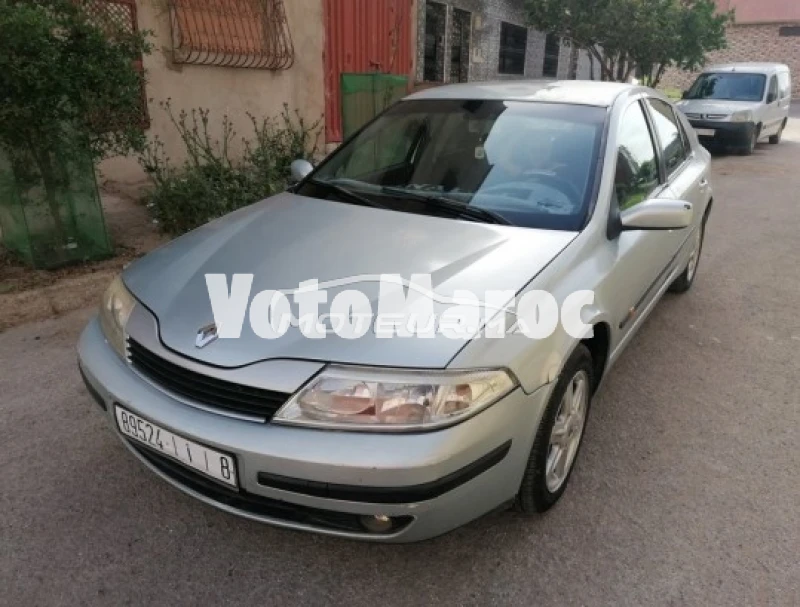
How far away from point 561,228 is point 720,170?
32.0 feet

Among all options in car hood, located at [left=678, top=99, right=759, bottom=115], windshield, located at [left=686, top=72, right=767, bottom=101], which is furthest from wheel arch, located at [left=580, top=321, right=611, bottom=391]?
windshield, located at [left=686, top=72, right=767, bottom=101]

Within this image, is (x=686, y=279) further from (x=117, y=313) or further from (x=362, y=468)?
(x=117, y=313)

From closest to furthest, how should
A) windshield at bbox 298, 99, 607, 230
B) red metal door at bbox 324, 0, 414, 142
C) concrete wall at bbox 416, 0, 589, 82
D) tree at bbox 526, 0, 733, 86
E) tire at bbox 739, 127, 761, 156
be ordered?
windshield at bbox 298, 99, 607, 230 → red metal door at bbox 324, 0, 414, 142 → concrete wall at bbox 416, 0, 589, 82 → tree at bbox 526, 0, 733, 86 → tire at bbox 739, 127, 761, 156

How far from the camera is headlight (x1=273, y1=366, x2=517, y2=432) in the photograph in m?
1.71

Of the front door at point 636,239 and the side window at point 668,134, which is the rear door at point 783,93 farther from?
the front door at point 636,239

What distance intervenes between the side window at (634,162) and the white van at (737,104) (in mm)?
9992

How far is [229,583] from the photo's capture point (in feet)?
6.47

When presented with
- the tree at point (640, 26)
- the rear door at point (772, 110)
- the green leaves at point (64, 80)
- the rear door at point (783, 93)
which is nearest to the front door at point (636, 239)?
the green leaves at point (64, 80)

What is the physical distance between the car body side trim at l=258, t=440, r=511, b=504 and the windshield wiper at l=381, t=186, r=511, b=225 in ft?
3.64

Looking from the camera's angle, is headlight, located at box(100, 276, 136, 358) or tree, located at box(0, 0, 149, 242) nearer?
headlight, located at box(100, 276, 136, 358)

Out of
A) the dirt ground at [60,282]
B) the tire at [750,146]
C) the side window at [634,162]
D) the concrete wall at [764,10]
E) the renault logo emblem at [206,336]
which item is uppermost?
the concrete wall at [764,10]

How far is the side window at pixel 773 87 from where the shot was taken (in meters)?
12.7

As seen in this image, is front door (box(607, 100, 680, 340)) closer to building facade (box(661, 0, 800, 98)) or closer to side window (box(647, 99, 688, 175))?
side window (box(647, 99, 688, 175))

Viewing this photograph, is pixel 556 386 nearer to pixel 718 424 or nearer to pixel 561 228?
pixel 561 228
